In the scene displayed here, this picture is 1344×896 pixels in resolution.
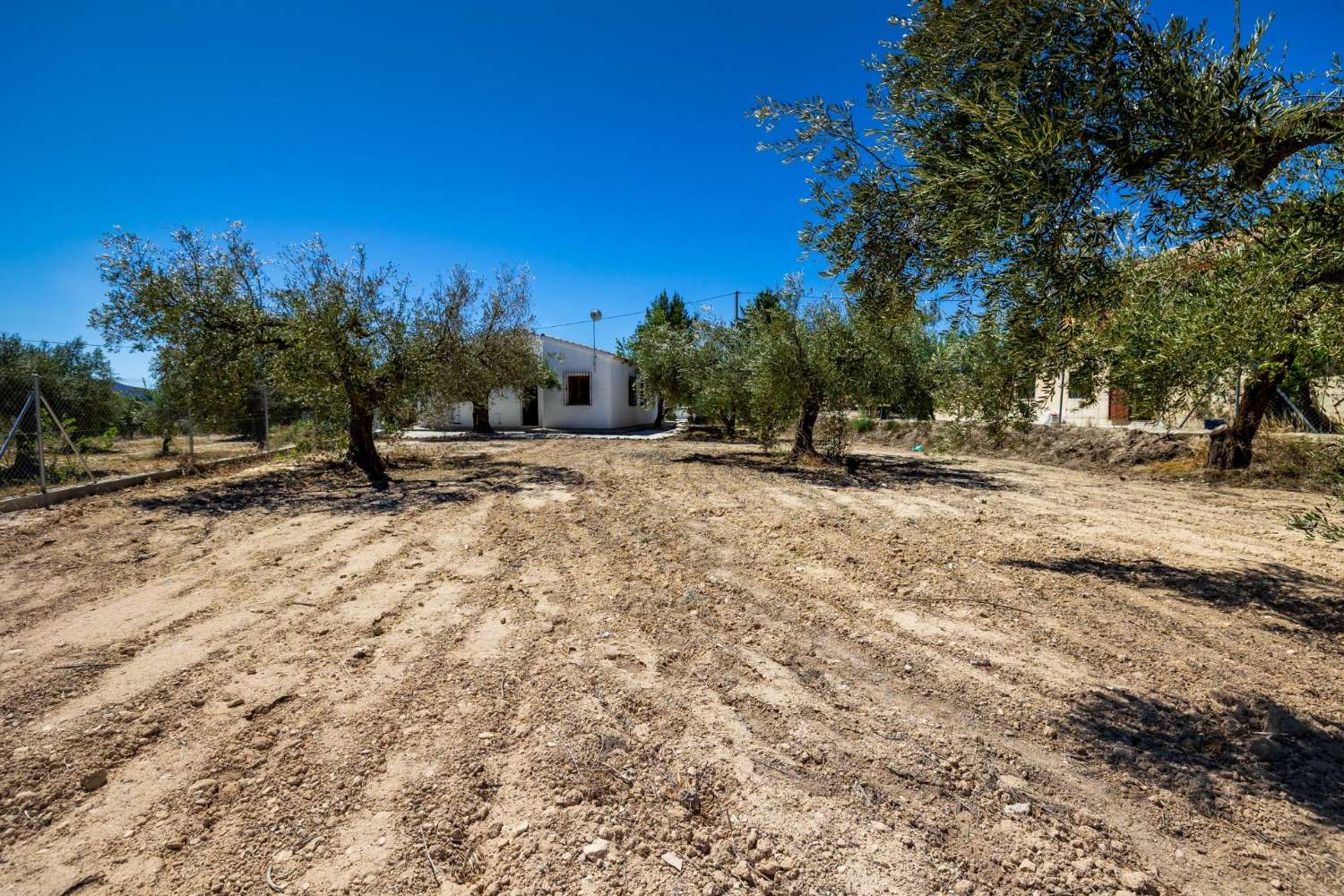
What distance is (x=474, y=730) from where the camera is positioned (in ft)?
8.57

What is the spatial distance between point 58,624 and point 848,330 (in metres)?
11.1

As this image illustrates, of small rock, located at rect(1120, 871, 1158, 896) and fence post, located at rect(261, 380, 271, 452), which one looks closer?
small rock, located at rect(1120, 871, 1158, 896)

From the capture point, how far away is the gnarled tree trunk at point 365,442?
10711 mm

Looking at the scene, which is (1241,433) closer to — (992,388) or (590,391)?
(992,388)

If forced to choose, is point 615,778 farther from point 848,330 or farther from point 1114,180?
point 848,330

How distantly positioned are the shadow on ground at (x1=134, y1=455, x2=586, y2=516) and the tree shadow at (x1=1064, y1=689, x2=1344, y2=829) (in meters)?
7.43

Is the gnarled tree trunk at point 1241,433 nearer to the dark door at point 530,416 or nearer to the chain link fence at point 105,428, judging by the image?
the chain link fence at point 105,428

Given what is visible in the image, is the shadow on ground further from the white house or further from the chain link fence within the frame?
the white house

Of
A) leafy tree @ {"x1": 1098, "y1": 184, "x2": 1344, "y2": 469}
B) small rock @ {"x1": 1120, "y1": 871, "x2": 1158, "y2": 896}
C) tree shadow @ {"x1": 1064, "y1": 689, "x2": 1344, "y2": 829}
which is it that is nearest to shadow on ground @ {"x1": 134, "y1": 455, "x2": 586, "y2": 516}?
tree shadow @ {"x1": 1064, "y1": 689, "x2": 1344, "y2": 829}

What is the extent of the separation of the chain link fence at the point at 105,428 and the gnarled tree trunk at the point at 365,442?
6.68 ft

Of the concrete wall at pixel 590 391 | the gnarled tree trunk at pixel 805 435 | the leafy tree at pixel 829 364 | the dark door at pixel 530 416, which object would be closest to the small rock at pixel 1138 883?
the leafy tree at pixel 829 364

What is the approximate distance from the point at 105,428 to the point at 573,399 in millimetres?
15468

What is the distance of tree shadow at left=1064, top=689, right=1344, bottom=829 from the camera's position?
2352mm

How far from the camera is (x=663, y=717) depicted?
2.77m
